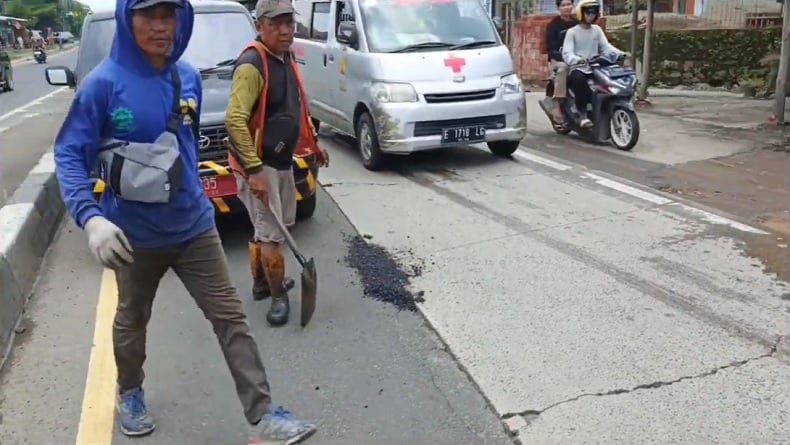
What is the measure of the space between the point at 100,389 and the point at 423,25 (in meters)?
6.11

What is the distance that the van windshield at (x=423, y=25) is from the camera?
8.76 metres

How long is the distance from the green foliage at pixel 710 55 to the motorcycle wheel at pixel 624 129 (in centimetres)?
797

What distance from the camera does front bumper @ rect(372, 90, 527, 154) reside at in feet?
27.2

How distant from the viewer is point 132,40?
116 inches

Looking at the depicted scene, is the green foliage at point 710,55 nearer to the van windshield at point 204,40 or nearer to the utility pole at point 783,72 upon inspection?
the utility pole at point 783,72

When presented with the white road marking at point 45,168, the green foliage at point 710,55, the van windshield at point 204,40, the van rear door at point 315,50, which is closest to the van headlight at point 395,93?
the van rear door at point 315,50

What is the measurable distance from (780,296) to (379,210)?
343 centimetres

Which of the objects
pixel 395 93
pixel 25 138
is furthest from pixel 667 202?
pixel 25 138

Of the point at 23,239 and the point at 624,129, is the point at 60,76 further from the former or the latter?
the point at 624,129

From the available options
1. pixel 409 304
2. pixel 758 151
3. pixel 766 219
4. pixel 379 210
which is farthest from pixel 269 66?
pixel 758 151

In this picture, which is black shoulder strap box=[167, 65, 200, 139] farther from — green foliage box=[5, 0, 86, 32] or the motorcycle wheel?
green foliage box=[5, 0, 86, 32]

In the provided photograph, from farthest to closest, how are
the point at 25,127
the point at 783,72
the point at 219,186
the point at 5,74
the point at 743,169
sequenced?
1. the point at 5,74
2. the point at 25,127
3. the point at 783,72
4. the point at 743,169
5. the point at 219,186

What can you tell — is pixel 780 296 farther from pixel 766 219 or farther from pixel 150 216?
pixel 150 216

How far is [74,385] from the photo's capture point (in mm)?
4016
